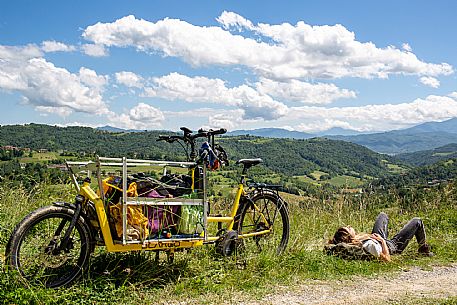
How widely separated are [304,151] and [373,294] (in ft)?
360

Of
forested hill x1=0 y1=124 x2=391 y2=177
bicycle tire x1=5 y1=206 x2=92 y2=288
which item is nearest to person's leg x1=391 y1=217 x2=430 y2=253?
bicycle tire x1=5 y1=206 x2=92 y2=288

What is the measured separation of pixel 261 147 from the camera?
9869 centimetres

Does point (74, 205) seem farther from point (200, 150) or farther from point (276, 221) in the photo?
point (276, 221)

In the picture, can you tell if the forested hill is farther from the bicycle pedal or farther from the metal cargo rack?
the metal cargo rack

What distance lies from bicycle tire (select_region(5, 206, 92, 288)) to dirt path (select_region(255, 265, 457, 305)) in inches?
84.3

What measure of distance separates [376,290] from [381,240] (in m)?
1.78

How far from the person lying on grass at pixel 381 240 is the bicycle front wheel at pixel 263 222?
101cm

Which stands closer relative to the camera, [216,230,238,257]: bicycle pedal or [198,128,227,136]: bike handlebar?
[198,128,227,136]: bike handlebar

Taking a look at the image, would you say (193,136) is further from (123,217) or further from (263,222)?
(263,222)

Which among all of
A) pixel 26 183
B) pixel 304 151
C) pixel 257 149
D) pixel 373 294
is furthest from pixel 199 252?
pixel 304 151

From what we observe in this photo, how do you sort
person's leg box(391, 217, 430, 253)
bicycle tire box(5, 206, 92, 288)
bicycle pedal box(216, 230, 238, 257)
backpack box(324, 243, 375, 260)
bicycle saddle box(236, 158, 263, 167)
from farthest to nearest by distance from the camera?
person's leg box(391, 217, 430, 253)
backpack box(324, 243, 375, 260)
bicycle saddle box(236, 158, 263, 167)
bicycle pedal box(216, 230, 238, 257)
bicycle tire box(5, 206, 92, 288)

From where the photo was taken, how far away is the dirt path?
17.1ft

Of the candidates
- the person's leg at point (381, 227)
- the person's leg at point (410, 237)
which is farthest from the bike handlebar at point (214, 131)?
the person's leg at point (410, 237)

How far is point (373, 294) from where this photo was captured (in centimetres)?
550
